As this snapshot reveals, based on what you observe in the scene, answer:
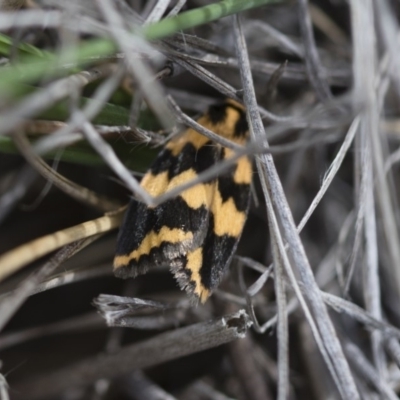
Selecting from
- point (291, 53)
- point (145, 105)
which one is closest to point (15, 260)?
point (145, 105)

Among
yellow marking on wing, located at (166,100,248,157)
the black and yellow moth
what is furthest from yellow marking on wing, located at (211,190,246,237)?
yellow marking on wing, located at (166,100,248,157)

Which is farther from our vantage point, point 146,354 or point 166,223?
point 146,354

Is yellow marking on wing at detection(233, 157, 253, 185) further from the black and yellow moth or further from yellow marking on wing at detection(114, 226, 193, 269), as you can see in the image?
yellow marking on wing at detection(114, 226, 193, 269)

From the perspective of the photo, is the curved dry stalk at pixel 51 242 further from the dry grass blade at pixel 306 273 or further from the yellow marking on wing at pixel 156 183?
the dry grass blade at pixel 306 273

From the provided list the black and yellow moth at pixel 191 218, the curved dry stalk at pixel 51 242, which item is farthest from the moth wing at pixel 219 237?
the curved dry stalk at pixel 51 242

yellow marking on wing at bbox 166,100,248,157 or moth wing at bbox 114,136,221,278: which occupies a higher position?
yellow marking on wing at bbox 166,100,248,157

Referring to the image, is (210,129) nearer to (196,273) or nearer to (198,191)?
(198,191)

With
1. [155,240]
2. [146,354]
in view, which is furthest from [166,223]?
[146,354]

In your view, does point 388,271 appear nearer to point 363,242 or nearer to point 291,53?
point 363,242
